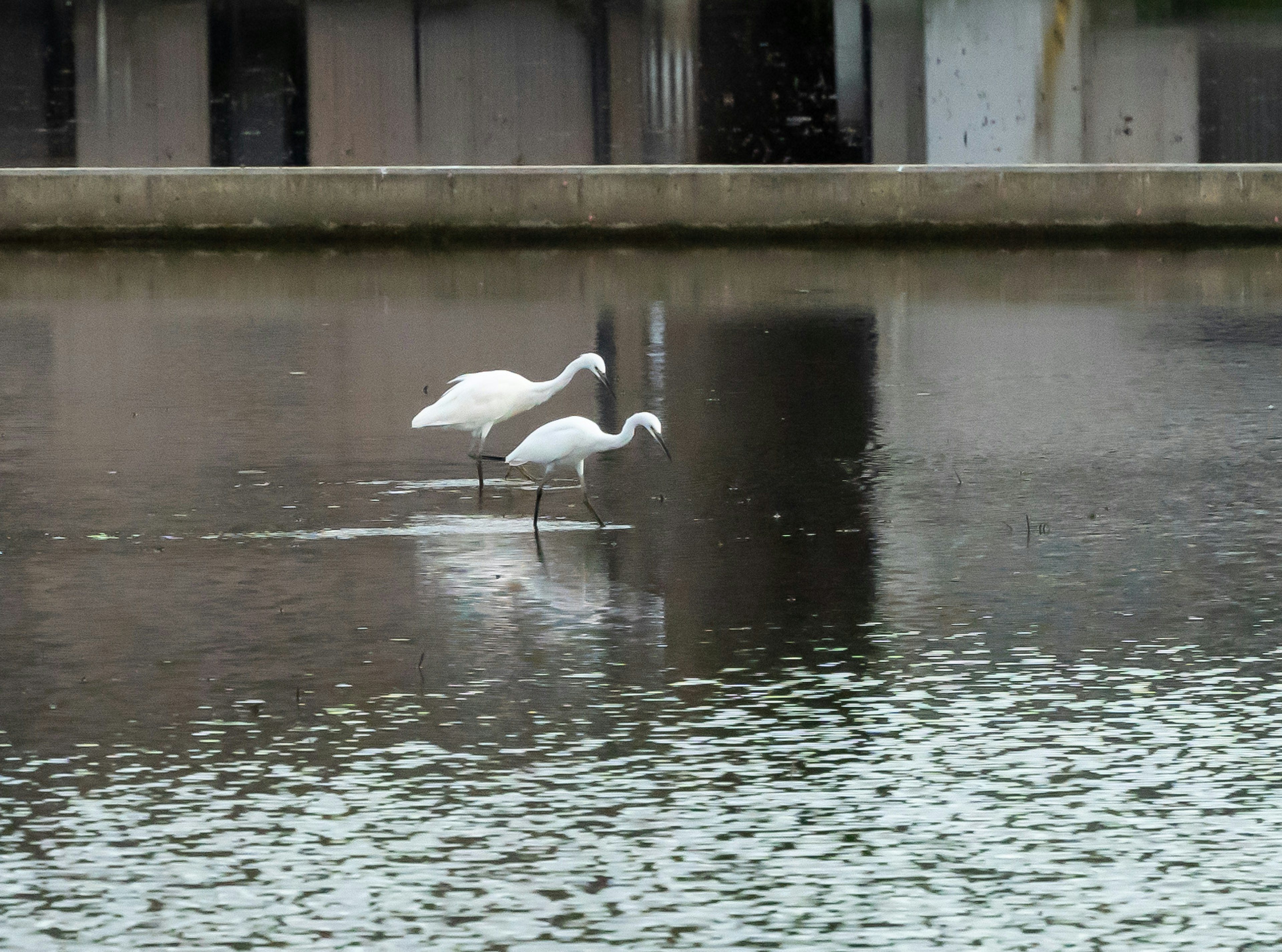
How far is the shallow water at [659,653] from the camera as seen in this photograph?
6.76m

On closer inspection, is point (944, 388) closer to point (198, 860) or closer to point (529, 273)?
point (529, 273)

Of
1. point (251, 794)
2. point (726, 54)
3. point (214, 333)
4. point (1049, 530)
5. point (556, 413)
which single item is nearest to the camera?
point (251, 794)

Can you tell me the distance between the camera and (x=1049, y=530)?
455 inches

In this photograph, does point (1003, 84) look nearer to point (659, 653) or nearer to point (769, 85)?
point (769, 85)

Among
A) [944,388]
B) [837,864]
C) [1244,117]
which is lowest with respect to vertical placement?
[837,864]

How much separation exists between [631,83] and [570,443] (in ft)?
86.1

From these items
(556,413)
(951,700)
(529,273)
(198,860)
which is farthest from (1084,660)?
(529,273)

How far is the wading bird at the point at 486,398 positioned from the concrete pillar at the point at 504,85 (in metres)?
16.1

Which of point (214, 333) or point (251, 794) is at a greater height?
point (214, 333)

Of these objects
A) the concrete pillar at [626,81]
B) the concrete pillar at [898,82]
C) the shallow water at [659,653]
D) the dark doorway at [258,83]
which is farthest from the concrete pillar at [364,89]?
the shallow water at [659,653]

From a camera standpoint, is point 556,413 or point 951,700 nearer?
point 951,700

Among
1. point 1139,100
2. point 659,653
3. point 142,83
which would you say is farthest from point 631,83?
point 659,653

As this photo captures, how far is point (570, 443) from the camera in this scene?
11859mm

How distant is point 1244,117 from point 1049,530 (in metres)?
20.9
